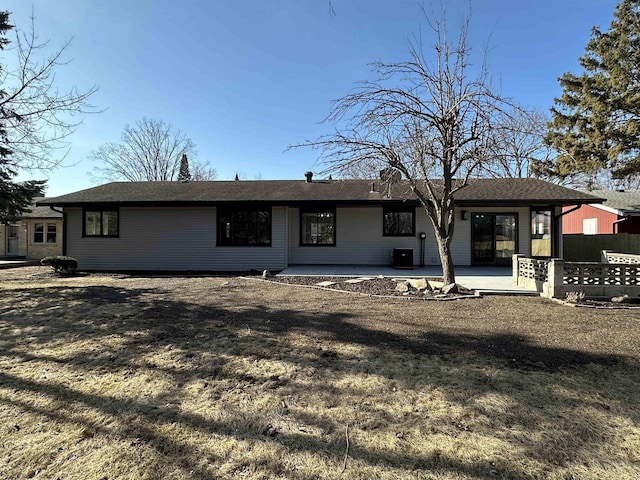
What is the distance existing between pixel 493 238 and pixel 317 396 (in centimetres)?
1204

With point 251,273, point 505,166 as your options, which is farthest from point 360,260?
point 505,166

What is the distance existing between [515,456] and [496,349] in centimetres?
208

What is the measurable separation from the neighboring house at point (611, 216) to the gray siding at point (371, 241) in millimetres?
8295

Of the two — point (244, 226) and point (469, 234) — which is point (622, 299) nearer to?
Answer: point (469, 234)

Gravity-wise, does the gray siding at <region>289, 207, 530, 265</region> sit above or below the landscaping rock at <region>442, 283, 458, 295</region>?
above

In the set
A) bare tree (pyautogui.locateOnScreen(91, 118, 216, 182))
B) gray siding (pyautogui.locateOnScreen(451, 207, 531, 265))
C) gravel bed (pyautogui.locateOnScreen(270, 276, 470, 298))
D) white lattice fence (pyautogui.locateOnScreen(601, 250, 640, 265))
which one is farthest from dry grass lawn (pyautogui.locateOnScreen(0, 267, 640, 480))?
bare tree (pyautogui.locateOnScreen(91, 118, 216, 182))

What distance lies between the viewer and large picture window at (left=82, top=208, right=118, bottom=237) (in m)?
13.0

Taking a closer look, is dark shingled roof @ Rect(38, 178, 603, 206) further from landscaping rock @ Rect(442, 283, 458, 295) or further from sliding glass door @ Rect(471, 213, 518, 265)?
landscaping rock @ Rect(442, 283, 458, 295)

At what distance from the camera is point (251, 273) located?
11.8 meters

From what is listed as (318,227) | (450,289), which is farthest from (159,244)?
(450,289)

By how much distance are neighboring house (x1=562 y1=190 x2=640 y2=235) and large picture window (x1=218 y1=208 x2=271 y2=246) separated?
15.8 metres

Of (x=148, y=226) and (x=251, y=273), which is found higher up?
(x=148, y=226)

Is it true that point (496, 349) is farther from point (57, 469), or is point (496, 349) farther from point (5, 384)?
point (5, 384)

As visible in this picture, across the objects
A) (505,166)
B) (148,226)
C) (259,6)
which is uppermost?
(259,6)
